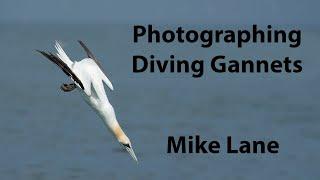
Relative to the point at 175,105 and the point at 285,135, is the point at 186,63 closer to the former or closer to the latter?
the point at 285,135

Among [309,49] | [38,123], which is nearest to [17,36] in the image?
[309,49]

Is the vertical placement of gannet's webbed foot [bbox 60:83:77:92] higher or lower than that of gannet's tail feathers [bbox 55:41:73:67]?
lower

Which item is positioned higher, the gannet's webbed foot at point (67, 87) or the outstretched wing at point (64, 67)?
the outstretched wing at point (64, 67)

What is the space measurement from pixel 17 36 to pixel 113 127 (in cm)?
1530

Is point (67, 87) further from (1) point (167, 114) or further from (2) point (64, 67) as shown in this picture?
(1) point (167, 114)

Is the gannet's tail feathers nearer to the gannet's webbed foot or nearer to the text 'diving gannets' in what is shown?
the text 'diving gannets'

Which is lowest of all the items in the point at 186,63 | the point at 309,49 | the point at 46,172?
the point at 46,172

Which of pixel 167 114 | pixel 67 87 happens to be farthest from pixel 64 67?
pixel 167 114

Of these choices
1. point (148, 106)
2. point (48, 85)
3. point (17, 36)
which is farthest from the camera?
point (17, 36)

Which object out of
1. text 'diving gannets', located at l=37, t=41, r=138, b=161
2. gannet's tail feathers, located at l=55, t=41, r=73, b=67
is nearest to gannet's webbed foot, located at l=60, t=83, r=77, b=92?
text 'diving gannets', located at l=37, t=41, r=138, b=161

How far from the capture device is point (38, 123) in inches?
422

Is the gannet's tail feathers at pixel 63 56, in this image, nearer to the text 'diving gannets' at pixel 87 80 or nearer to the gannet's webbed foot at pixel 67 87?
the text 'diving gannets' at pixel 87 80

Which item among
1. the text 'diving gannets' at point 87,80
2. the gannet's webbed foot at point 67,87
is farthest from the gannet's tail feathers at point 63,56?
the gannet's webbed foot at point 67,87

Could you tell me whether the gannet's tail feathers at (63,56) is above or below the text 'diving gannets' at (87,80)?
above
